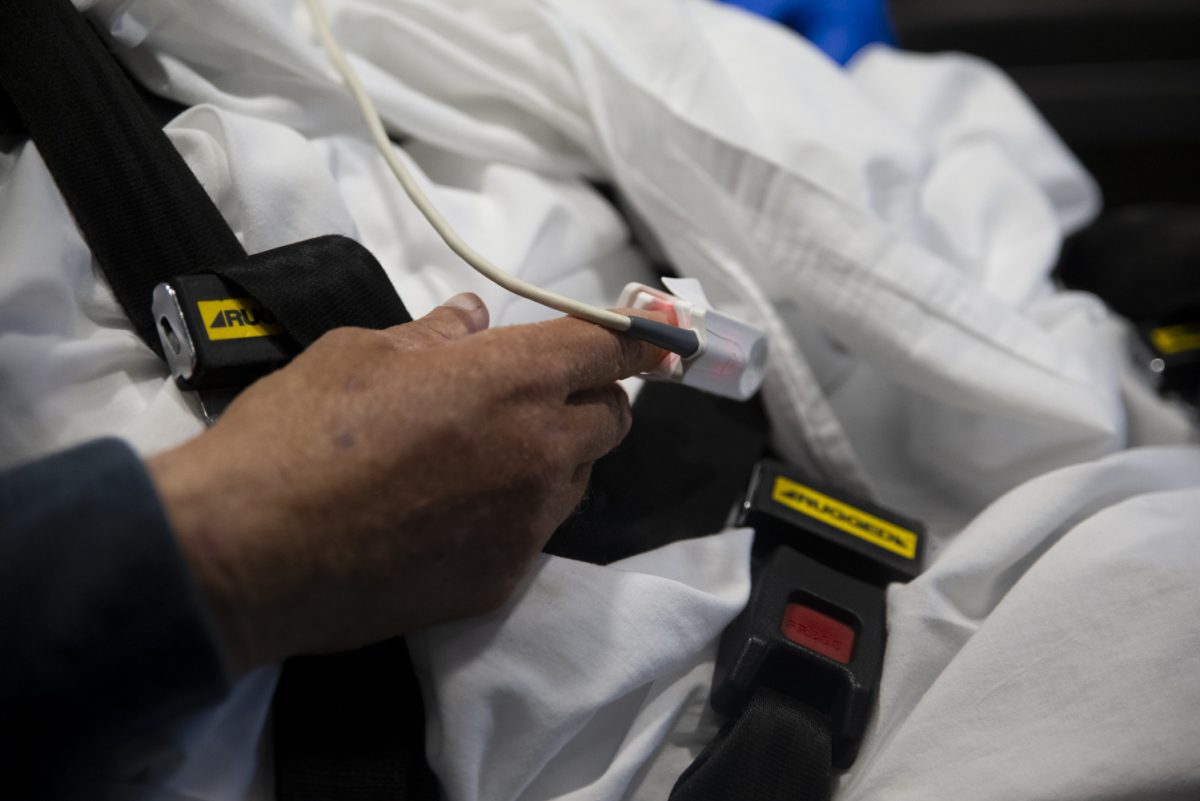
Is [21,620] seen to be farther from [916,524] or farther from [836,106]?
[836,106]

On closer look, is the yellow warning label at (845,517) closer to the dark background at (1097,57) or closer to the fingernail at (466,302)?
the fingernail at (466,302)

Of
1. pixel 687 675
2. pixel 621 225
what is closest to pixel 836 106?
pixel 621 225

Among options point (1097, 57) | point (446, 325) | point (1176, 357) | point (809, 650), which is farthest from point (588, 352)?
point (1097, 57)

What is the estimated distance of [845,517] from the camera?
53 cm

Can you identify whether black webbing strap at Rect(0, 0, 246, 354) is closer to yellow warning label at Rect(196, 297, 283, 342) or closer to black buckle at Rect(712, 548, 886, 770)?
yellow warning label at Rect(196, 297, 283, 342)

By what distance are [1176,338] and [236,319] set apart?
635mm

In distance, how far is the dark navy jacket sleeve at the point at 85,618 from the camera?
30 cm

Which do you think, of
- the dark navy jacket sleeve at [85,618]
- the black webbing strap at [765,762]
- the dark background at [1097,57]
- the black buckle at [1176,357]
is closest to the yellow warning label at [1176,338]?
the black buckle at [1176,357]

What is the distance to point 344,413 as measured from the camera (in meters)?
0.35

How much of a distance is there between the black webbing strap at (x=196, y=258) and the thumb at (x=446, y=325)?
3 centimetres

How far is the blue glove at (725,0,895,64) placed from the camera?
2.67 feet

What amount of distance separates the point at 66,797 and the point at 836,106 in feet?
1.91

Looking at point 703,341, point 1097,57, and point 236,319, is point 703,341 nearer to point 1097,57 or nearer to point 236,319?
point 236,319

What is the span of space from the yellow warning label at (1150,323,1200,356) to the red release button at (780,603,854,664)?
0.37 metres
